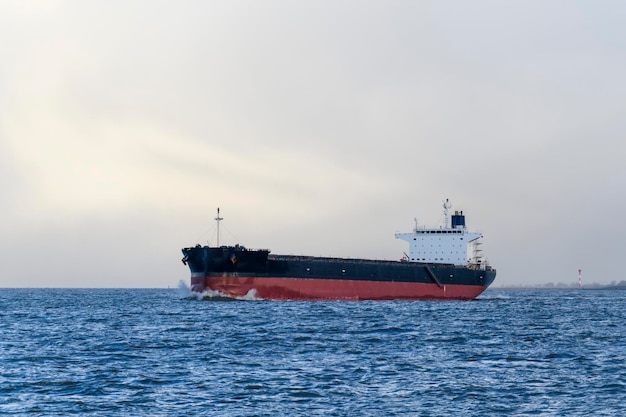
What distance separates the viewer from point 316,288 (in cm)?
6938

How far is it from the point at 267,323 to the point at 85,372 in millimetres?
19533

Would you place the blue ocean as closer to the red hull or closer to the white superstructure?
the red hull

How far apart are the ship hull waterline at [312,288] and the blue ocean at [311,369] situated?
1894 cm

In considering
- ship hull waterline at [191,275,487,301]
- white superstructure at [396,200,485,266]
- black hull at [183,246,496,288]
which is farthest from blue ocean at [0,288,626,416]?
white superstructure at [396,200,485,266]

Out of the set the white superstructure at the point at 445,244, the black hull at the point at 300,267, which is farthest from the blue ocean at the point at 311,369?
the white superstructure at the point at 445,244

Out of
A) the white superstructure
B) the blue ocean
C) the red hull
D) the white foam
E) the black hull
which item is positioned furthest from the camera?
the white superstructure

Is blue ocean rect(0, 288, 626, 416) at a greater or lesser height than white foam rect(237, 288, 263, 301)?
lesser

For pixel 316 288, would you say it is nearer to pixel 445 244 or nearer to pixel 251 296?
pixel 251 296

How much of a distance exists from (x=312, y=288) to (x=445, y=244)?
26.5 meters

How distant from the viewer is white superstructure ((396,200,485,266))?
296 feet

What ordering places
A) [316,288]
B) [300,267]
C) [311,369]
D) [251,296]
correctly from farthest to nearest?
[316,288]
[300,267]
[251,296]
[311,369]

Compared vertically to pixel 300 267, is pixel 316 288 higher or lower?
lower

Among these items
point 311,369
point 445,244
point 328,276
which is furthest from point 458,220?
point 311,369

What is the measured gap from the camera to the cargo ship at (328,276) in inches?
2579
